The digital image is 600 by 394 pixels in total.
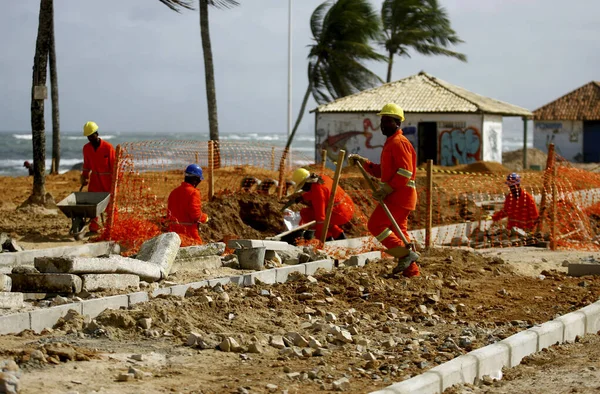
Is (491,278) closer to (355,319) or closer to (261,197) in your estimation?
(355,319)

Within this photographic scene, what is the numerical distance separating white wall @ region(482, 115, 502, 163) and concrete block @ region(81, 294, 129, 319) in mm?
25734

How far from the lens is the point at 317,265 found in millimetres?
9828

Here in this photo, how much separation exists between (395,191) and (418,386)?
4.42 metres

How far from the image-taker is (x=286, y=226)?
44.8 feet

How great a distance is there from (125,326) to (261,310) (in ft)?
4.22

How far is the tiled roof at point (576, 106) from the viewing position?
153ft

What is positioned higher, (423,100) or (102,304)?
(423,100)

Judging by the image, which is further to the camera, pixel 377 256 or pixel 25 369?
pixel 377 256

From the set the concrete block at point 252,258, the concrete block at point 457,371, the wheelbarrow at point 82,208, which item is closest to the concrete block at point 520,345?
the concrete block at point 457,371

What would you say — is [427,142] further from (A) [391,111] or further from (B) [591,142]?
(A) [391,111]

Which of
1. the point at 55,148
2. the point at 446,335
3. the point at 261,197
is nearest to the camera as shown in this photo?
the point at 446,335

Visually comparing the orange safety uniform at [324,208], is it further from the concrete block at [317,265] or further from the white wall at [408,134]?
the white wall at [408,134]

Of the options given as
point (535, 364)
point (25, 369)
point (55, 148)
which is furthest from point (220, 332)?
point (55, 148)

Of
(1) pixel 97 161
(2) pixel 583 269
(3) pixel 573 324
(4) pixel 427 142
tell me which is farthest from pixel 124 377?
(4) pixel 427 142
